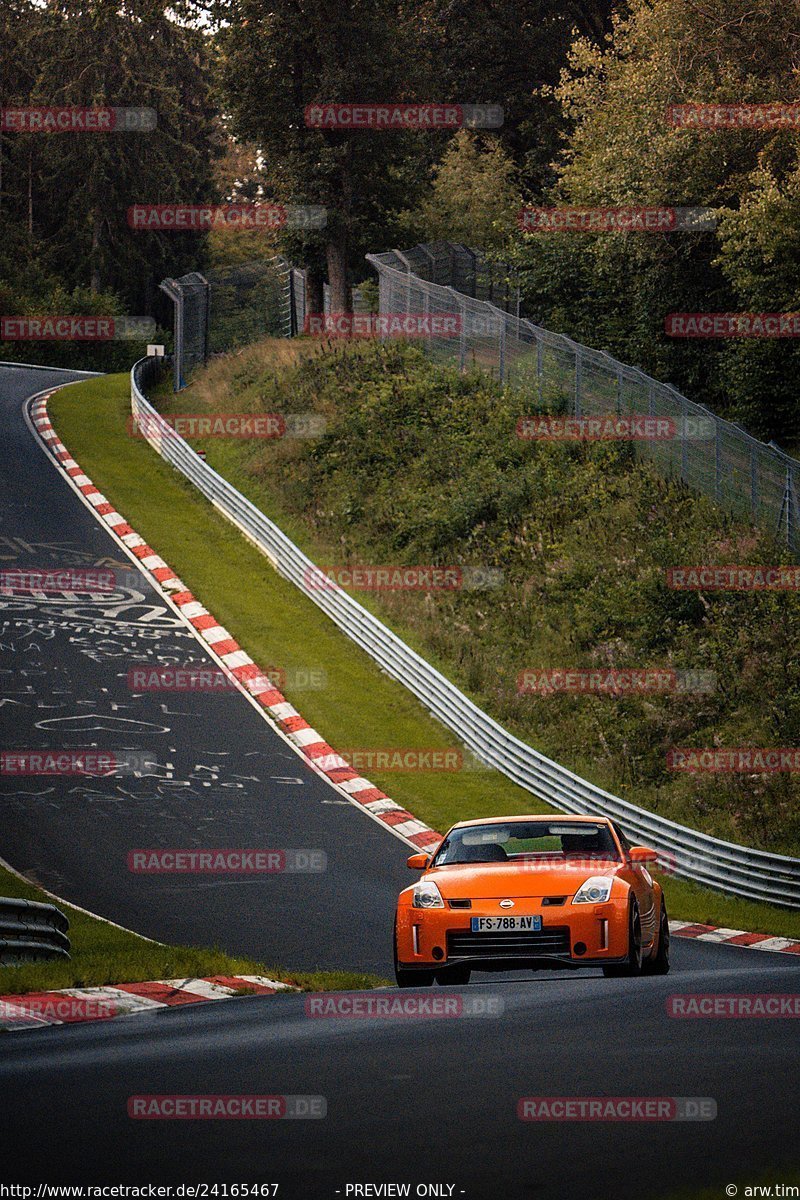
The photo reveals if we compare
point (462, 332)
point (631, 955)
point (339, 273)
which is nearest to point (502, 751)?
point (631, 955)

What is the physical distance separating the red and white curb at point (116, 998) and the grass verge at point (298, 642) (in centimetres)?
819

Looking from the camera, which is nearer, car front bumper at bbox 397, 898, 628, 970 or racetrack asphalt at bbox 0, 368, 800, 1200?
racetrack asphalt at bbox 0, 368, 800, 1200

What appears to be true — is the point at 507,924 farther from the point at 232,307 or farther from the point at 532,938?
the point at 232,307

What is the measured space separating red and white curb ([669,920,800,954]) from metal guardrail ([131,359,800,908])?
5.75ft

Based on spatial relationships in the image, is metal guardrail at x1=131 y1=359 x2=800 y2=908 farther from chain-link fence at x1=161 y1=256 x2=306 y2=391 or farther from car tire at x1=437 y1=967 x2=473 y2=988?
chain-link fence at x1=161 y1=256 x2=306 y2=391

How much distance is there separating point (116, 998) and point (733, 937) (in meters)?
8.88

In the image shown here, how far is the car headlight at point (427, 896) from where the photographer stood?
1145 centimetres

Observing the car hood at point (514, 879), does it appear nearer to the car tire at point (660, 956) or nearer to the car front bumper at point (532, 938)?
the car front bumper at point (532, 938)

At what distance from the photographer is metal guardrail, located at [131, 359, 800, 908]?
764 inches

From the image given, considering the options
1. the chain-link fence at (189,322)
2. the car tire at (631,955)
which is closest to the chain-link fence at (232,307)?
the chain-link fence at (189,322)

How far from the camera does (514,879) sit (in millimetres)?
11414

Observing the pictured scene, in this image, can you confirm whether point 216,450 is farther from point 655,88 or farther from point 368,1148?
point 368,1148

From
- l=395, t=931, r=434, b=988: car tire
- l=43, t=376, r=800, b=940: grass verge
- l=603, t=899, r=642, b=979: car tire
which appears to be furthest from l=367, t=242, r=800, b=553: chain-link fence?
l=395, t=931, r=434, b=988: car tire

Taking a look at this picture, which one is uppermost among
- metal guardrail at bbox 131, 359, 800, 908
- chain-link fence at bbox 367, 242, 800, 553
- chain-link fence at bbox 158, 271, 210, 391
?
chain-link fence at bbox 158, 271, 210, 391
